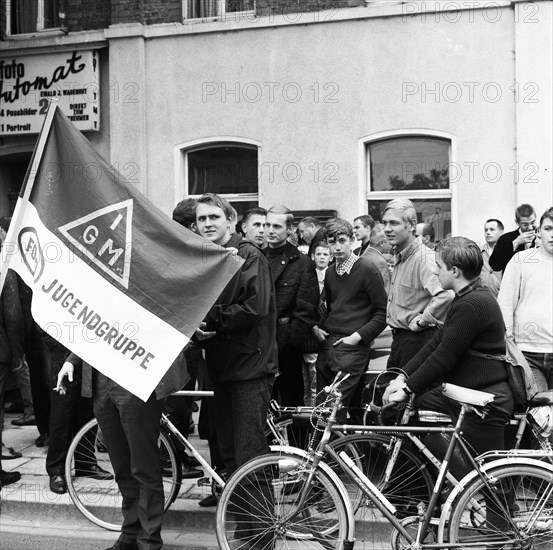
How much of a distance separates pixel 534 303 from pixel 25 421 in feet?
17.2

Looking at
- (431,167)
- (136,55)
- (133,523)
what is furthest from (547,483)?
(136,55)

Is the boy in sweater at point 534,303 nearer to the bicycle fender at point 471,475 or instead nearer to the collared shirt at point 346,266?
the collared shirt at point 346,266

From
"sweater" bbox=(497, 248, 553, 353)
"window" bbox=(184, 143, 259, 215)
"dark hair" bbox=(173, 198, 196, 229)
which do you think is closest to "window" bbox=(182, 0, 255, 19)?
"window" bbox=(184, 143, 259, 215)

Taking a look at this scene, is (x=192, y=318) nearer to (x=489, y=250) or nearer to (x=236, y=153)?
(x=489, y=250)

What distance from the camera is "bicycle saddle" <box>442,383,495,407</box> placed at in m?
4.97

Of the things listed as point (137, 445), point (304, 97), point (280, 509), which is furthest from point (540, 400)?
point (304, 97)

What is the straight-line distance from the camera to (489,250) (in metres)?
9.68

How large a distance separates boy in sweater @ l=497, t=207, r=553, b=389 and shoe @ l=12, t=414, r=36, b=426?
195 inches

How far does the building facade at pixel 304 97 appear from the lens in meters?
11.1

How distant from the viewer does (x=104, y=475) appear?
253 inches

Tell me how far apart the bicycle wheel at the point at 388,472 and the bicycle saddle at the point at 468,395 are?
451 millimetres

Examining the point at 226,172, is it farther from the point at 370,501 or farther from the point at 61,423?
the point at 370,501

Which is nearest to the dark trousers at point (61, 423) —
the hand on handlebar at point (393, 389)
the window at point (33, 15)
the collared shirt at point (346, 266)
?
the collared shirt at point (346, 266)

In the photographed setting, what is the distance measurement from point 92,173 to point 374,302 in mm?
2519
